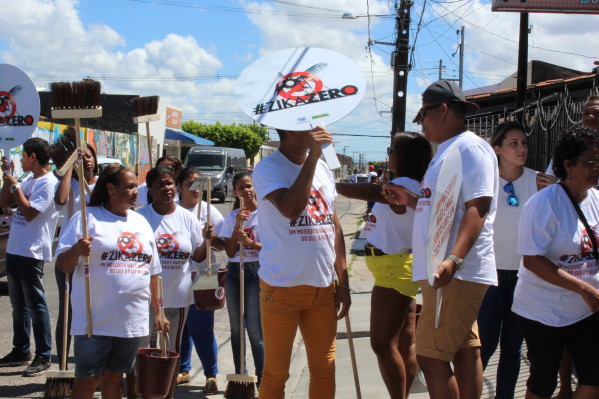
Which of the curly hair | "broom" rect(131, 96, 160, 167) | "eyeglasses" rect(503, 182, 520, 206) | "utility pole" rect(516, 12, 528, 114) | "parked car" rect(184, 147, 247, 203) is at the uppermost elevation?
"utility pole" rect(516, 12, 528, 114)

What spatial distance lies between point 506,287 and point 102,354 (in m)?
2.48

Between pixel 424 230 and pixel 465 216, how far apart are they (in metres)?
0.25

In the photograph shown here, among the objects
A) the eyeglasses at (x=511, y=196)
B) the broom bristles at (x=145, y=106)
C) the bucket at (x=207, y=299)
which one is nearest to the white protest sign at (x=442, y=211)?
the eyeglasses at (x=511, y=196)

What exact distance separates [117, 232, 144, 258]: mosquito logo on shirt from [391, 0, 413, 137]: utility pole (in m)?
14.9

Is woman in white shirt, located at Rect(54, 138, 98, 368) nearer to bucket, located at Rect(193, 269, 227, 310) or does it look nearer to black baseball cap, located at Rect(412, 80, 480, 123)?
bucket, located at Rect(193, 269, 227, 310)

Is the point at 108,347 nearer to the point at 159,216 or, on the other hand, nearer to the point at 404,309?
the point at 159,216

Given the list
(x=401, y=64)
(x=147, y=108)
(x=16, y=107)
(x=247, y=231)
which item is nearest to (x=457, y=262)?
(x=247, y=231)

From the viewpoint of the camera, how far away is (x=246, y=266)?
541cm

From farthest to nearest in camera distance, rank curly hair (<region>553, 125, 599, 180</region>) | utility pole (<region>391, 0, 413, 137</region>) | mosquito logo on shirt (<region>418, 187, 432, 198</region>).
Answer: utility pole (<region>391, 0, 413, 137</region>) < curly hair (<region>553, 125, 599, 180</region>) < mosquito logo on shirt (<region>418, 187, 432, 198</region>)

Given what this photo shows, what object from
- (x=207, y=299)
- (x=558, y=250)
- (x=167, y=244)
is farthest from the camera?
(x=207, y=299)

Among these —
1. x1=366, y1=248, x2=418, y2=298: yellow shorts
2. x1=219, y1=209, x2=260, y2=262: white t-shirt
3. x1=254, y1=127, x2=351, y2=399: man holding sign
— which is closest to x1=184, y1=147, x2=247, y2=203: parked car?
x1=219, y1=209, x2=260, y2=262: white t-shirt

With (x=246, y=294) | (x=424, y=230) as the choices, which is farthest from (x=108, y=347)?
(x=424, y=230)

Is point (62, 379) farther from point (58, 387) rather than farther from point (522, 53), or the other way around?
point (522, 53)

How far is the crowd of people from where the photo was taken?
3426mm
